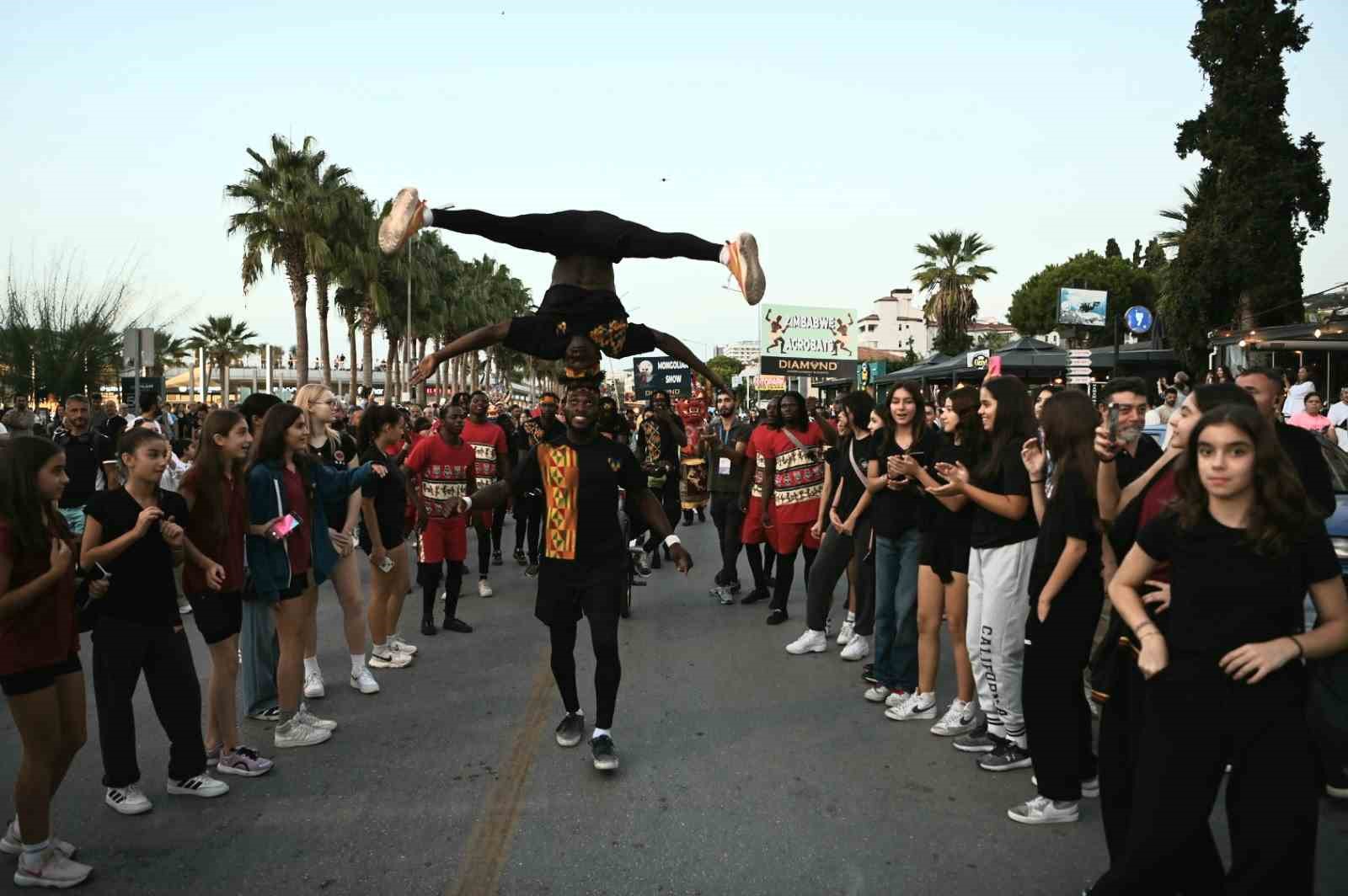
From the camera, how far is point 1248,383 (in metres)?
4.69

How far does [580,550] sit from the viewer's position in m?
5.41

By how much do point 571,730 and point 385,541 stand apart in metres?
2.56

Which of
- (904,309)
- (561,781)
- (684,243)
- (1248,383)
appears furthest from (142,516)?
(904,309)

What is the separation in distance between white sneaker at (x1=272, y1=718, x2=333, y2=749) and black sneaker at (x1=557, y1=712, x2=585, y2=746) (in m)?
1.33

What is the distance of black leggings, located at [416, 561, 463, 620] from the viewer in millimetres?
8469

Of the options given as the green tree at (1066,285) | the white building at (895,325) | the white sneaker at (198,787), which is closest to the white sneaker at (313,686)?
the white sneaker at (198,787)

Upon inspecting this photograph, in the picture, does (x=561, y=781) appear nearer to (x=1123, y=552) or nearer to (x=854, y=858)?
(x=854, y=858)

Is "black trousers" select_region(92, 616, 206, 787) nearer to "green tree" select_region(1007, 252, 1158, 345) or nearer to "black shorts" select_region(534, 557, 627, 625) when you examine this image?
"black shorts" select_region(534, 557, 627, 625)

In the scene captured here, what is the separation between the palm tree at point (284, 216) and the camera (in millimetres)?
35844

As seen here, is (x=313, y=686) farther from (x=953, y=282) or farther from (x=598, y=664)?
(x=953, y=282)

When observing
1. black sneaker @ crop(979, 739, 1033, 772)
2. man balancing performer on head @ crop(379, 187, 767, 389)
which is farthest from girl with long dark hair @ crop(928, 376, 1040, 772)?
man balancing performer on head @ crop(379, 187, 767, 389)

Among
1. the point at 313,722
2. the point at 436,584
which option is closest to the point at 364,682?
the point at 313,722

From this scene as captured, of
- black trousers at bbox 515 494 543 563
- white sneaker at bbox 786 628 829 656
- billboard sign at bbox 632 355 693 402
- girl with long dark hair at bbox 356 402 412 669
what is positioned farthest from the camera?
billboard sign at bbox 632 355 693 402

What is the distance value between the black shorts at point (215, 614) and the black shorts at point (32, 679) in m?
0.90
